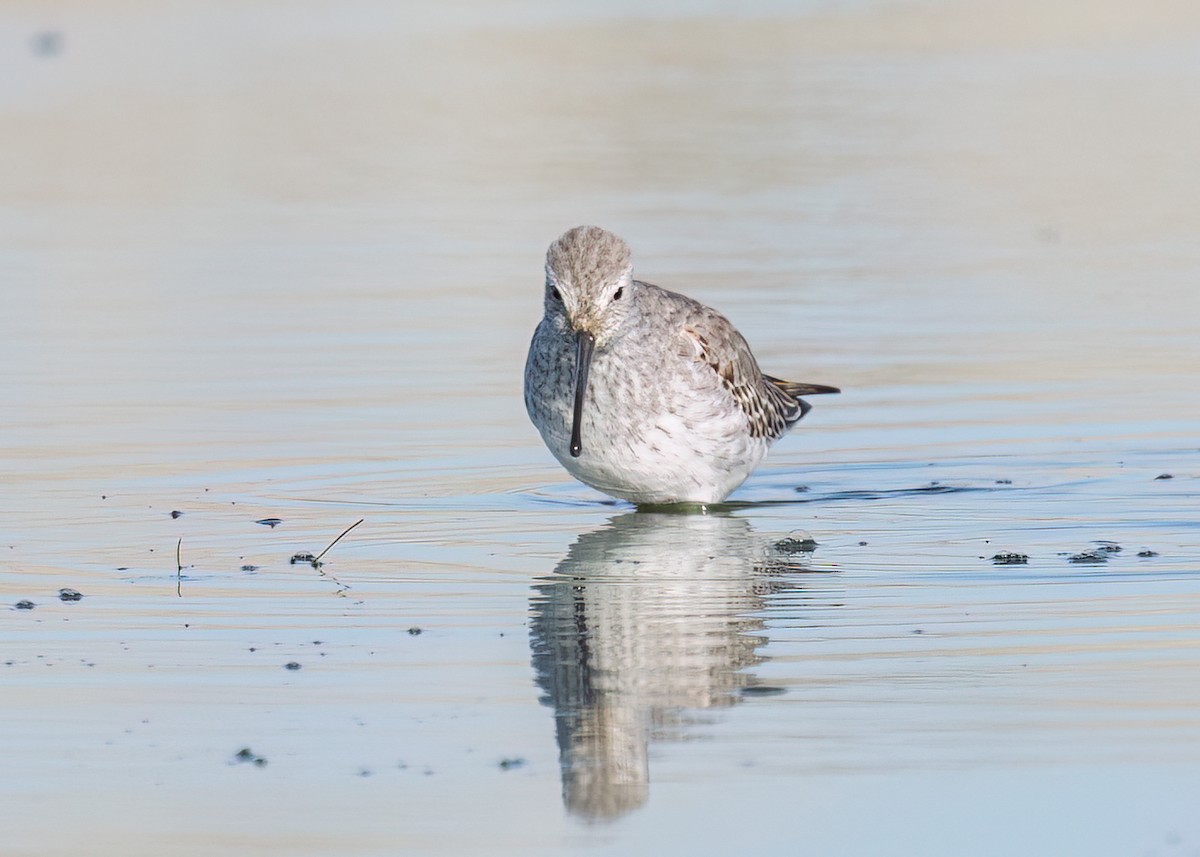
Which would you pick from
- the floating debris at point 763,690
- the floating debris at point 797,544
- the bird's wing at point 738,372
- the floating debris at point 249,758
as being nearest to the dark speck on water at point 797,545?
the floating debris at point 797,544

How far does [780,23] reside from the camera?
117ft

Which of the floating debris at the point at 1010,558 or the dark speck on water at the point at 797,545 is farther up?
the dark speck on water at the point at 797,545

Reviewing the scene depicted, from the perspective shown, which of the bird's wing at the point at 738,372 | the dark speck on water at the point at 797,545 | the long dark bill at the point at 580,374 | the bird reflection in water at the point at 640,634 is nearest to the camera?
the bird reflection in water at the point at 640,634

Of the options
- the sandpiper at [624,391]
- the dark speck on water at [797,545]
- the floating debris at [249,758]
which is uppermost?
the sandpiper at [624,391]

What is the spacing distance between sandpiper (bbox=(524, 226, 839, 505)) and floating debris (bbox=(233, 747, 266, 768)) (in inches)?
127

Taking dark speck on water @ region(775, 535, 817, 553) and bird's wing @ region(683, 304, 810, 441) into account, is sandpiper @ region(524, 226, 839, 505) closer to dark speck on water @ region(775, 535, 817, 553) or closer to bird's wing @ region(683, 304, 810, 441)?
bird's wing @ region(683, 304, 810, 441)

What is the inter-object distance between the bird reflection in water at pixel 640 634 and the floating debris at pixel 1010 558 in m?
0.70

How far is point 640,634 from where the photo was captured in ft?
24.4

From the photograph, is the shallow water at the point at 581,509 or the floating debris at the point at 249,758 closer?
the shallow water at the point at 581,509

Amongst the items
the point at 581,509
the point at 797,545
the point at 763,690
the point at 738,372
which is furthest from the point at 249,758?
the point at 738,372

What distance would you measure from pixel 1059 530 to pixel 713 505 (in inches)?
66.6

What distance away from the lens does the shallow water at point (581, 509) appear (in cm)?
589

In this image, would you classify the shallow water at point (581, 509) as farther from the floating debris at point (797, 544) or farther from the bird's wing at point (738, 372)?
the bird's wing at point (738, 372)

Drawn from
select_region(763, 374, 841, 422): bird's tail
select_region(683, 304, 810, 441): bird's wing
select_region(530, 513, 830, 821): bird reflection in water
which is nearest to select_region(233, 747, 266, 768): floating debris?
select_region(530, 513, 830, 821): bird reflection in water
